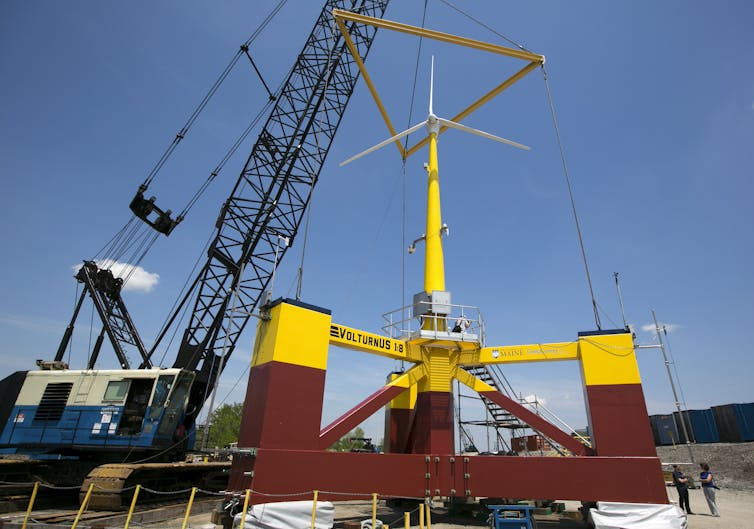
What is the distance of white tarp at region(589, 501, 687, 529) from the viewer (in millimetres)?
10664

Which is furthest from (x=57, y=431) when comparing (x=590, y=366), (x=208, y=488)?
(x=590, y=366)

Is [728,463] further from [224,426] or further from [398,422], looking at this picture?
[224,426]

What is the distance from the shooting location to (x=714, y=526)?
1189 cm

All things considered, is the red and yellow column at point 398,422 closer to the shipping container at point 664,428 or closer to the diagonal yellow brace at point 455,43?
the diagonal yellow brace at point 455,43

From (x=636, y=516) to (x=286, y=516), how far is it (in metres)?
9.32

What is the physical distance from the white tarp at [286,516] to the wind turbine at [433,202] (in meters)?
7.75

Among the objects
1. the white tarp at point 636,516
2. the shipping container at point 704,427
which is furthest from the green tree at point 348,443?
the shipping container at point 704,427

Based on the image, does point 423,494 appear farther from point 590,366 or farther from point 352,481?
point 590,366

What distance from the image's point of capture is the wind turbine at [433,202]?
15.5m

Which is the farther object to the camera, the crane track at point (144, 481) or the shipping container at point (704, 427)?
the shipping container at point (704, 427)

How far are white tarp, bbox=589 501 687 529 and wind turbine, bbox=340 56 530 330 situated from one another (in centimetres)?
811

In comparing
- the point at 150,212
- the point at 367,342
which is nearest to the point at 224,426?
the point at 150,212

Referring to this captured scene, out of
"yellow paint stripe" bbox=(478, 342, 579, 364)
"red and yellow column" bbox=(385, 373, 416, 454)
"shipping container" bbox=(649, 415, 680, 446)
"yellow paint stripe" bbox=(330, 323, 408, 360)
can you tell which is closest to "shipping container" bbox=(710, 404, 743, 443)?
"shipping container" bbox=(649, 415, 680, 446)

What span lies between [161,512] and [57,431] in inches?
299
